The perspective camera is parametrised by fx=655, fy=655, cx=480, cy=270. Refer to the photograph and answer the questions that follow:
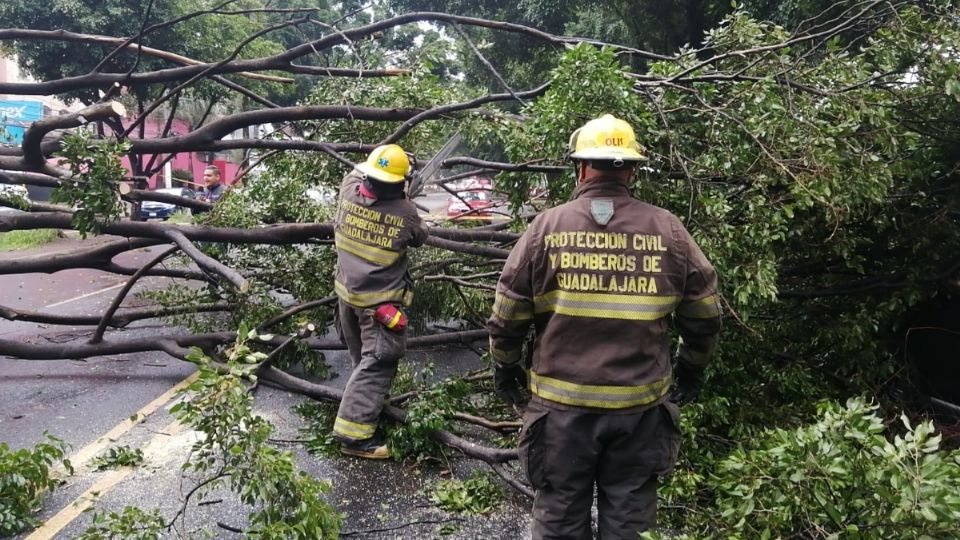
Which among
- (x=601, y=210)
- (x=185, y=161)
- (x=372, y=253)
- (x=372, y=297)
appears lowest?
(x=185, y=161)

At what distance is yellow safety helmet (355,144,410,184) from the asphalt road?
1577mm

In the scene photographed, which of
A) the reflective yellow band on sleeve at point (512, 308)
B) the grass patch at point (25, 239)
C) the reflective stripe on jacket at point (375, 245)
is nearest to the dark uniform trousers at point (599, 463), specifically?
the reflective yellow band on sleeve at point (512, 308)

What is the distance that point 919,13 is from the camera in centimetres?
372

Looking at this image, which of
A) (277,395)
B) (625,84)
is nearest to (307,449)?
(277,395)

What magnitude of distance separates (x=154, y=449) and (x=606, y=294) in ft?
9.43

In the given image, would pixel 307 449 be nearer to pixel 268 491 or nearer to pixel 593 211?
pixel 268 491

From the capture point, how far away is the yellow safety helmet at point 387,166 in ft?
11.8

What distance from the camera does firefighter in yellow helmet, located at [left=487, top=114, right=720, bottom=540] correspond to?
2.19 m

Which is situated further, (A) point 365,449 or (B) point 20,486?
(A) point 365,449

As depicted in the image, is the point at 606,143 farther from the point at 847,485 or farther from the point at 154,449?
the point at 154,449

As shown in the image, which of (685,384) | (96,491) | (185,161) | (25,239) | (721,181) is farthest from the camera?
(185,161)

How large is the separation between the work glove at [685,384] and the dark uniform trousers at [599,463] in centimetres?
22

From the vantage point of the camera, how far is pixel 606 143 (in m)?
2.30

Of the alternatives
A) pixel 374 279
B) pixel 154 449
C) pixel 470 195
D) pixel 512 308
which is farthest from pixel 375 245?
pixel 470 195
